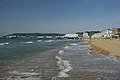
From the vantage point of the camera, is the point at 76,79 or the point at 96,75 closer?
the point at 76,79

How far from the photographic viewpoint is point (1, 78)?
12.6 metres

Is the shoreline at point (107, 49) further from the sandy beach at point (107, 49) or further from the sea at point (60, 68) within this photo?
the sea at point (60, 68)

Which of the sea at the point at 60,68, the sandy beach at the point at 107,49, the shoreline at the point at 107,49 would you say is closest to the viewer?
the sea at the point at 60,68

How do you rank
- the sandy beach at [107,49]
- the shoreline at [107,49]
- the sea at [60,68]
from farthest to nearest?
the sandy beach at [107,49] → the shoreline at [107,49] → the sea at [60,68]

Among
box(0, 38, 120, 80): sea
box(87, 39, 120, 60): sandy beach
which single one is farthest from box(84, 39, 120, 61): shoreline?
box(0, 38, 120, 80): sea

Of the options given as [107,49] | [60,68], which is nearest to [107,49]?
[107,49]

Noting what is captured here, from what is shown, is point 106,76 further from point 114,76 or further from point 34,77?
point 34,77

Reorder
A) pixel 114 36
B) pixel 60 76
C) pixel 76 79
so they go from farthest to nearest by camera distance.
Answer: pixel 114 36 → pixel 60 76 → pixel 76 79

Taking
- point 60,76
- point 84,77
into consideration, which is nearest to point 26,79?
point 60,76

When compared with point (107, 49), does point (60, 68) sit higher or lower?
higher

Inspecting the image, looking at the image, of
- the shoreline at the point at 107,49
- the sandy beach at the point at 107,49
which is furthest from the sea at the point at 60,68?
the sandy beach at the point at 107,49

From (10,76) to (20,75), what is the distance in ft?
1.68

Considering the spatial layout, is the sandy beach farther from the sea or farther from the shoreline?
the sea

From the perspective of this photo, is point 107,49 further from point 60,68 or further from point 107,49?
point 60,68
